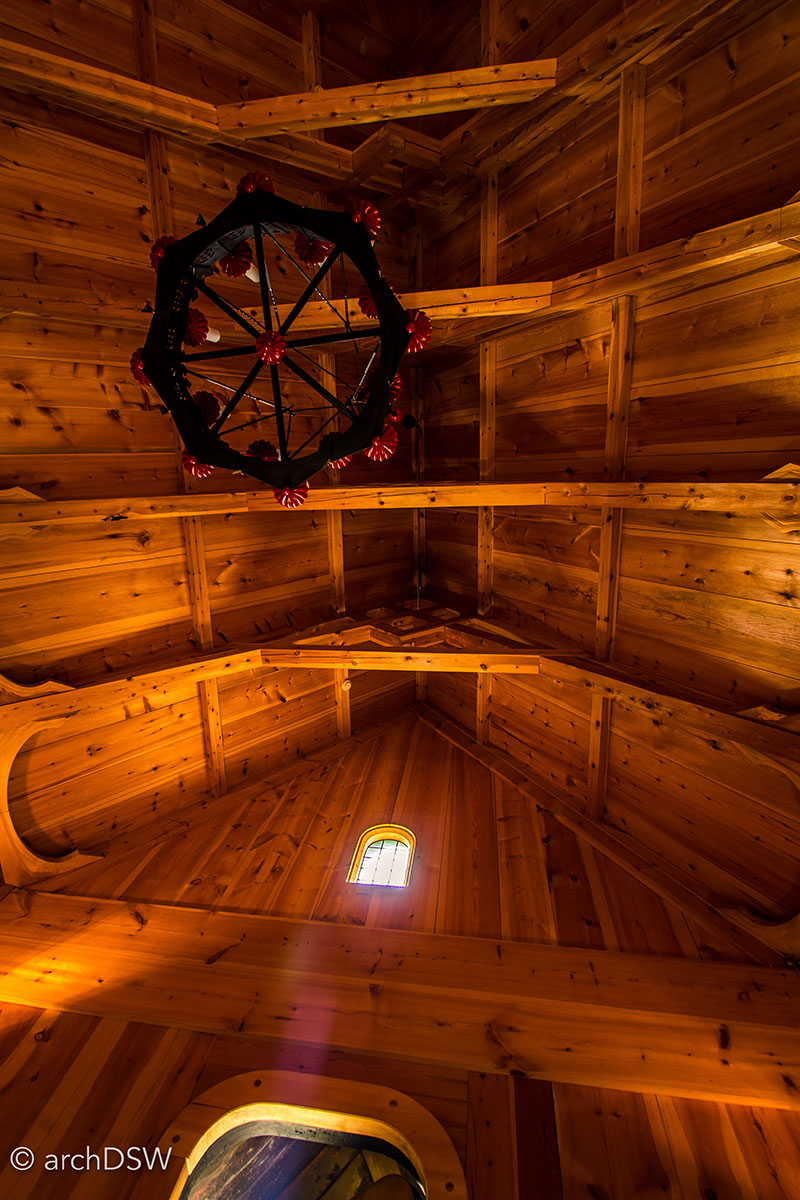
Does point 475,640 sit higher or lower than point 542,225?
lower

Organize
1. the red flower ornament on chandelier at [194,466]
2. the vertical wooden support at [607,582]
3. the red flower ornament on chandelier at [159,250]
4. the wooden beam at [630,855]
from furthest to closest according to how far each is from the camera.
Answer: the vertical wooden support at [607,582]
the wooden beam at [630,855]
the red flower ornament on chandelier at [194,466]
the red flower ornament on chandelier at [159,250]

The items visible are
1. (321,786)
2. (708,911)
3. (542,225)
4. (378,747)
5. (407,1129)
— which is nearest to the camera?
(407,1129)

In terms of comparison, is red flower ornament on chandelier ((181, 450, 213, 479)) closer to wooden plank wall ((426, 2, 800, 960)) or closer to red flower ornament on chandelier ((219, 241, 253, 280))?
red flower ornament on chandelier ((219, 241, 253, 280))

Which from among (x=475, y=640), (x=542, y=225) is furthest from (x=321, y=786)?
(x=542, y=225)

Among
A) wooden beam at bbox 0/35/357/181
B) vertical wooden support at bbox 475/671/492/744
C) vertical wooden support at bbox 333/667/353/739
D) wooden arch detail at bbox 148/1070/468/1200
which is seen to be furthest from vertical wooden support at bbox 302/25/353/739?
wooden arch detail at bbox 148/1070/468/1200

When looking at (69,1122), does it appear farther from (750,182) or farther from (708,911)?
(750,182)

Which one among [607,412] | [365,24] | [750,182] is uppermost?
[365,24]

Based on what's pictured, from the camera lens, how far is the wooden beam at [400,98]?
3.16 metres

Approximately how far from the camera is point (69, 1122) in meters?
2.81

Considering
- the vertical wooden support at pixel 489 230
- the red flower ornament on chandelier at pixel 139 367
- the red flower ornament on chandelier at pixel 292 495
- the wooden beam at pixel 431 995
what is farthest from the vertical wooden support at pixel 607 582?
the red flower ornament on chandelier at pixel 139 367

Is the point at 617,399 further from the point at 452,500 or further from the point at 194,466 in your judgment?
the point at 194,466

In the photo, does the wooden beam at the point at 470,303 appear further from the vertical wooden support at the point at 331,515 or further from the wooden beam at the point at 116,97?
the wooden beam at the point at 116,97

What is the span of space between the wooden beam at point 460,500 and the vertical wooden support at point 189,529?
537 millimetres

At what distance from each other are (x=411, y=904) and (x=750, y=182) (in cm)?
577
